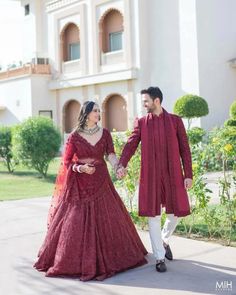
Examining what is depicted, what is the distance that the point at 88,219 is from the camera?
4.94m

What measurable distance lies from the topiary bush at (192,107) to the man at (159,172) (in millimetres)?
13027

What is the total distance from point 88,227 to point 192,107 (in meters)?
13.4

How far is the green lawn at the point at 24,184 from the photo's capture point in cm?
1225

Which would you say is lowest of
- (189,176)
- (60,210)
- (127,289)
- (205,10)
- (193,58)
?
(127,289)

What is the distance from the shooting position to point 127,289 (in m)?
4.41

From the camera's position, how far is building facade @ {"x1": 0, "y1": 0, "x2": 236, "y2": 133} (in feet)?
64.7

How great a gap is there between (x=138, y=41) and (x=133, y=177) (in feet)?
49.3

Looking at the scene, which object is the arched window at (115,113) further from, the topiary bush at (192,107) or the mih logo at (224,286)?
the mih logo at (224,286)

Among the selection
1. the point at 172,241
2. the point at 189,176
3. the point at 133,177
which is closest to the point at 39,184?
the point at 133,177

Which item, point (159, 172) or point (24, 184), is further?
point (24, 184)

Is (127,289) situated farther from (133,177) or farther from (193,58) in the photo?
(193,58)

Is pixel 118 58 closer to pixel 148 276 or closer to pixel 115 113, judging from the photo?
pixel 115 113

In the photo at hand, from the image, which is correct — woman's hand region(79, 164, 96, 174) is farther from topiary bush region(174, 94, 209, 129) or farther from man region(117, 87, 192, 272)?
topiary bush region(174, 94, 209, 129)

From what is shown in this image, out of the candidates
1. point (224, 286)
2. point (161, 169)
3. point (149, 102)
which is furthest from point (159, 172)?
point (224, 286)
